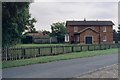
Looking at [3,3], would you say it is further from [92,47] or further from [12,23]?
[92,47]

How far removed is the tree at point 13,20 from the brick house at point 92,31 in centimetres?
4703

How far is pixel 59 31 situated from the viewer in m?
94.6

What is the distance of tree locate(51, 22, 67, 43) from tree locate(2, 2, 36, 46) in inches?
2449

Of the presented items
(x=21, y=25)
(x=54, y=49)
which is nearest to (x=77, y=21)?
(x=54, y=49)

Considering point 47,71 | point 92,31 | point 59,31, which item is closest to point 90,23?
point 92,31

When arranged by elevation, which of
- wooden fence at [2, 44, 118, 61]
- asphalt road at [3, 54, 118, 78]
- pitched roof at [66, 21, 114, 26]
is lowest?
asphalt road at [3, 54, 118, 78]

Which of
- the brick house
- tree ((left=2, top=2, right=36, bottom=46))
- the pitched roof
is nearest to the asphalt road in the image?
tree ((left=2, top=2, right=36, bottom=46))

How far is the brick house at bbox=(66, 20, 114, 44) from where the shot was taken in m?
71.2

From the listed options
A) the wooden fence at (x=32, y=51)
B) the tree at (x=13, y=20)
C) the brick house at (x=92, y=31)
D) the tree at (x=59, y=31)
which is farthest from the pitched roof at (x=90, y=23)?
the tree at (x=13, y=20)

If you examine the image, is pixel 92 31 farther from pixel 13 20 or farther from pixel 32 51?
→ pixel 13 20

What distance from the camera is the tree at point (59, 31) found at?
87875mm

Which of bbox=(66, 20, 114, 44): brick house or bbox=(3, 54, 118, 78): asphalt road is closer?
bbox=(3, 54, 118, 78): asphalt road

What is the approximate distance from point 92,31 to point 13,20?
164ft

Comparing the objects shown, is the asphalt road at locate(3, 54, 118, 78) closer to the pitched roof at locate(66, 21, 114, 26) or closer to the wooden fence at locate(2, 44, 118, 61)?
the wooden fence at locate(2, 44, 118, 61)
